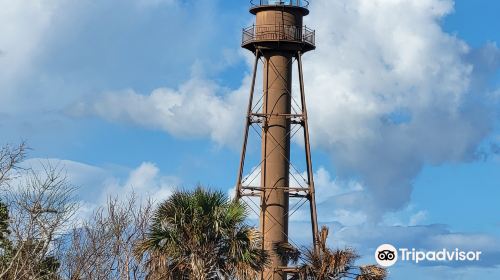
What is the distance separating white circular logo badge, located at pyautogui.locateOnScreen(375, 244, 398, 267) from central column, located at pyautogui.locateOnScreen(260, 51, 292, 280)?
22.7 ft

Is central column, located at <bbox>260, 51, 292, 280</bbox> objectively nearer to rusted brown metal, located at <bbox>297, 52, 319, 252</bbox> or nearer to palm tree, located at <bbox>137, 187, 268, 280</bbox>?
rusted brown metal, located at <bbox>297, 52, 319, 252</bbox>

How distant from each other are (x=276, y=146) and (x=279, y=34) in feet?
18.6

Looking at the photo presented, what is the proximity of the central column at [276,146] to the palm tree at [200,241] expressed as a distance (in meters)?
14.9

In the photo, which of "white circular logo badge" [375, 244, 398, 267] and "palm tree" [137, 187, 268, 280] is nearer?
"palm tree" [137, 187, 268, 280]

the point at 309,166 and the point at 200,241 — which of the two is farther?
the point at 309,166

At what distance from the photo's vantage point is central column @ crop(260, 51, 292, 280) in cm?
6172

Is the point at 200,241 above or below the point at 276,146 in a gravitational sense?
below

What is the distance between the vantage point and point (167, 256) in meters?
45.8

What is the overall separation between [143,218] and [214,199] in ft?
19.4

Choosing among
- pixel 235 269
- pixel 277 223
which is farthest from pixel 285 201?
pixel 235 269

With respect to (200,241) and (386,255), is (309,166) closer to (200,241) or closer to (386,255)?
(386,255)

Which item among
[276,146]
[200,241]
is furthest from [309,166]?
[200,241]

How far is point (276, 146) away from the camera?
62.5 meters

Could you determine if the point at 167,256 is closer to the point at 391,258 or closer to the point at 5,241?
the point at 5,241
